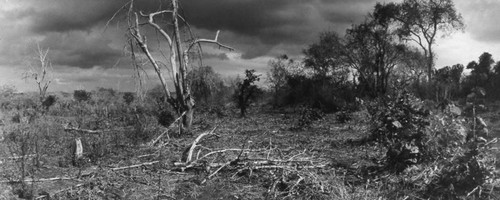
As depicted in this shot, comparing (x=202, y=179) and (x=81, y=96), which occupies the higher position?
(x=81, y=96)

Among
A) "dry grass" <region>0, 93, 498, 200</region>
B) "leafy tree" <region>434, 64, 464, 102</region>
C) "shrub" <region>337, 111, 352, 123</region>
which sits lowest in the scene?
"dry grass" <region>0, 93, 498, 200</region>

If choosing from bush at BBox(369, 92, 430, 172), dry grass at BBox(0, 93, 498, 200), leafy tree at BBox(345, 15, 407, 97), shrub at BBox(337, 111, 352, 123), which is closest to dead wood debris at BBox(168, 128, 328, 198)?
dry grass at BBox(0, 93, 498, 200)

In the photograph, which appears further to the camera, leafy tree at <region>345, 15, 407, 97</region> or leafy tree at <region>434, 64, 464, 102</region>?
leafy tree at <region>345, 15, 407, 97</region>

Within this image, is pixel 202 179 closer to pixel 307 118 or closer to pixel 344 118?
pixel 307 118

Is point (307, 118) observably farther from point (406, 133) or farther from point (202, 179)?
point (202, 179)

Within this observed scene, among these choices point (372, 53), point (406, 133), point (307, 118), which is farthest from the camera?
point (372, 53)

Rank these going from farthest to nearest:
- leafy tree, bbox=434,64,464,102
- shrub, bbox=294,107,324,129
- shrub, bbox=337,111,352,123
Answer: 1. shrub, bbox=337,111,352,123
2. shrub, bbox=294,107,324,129
3. leafy tree, bbox=434,64,464,102

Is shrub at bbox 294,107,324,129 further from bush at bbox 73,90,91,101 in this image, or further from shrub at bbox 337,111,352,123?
bush at bbox 73,90,91,101

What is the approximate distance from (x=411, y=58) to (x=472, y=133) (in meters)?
27.7

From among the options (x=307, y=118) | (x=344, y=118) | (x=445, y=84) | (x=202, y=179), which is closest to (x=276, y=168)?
(x=202, y=179)

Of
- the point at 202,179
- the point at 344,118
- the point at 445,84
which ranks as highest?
the point at 445,84

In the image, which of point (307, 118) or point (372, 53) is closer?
point (307, 118)

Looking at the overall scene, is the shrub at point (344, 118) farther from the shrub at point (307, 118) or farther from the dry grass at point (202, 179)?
the dry grass at point (202, 179)

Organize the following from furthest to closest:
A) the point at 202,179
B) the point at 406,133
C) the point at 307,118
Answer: the point at 307,118, the point at 406,133, the point at 202,179
